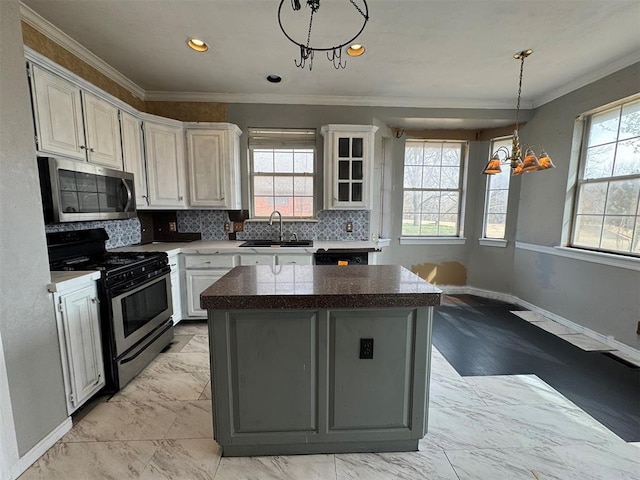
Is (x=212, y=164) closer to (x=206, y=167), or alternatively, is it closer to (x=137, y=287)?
(x=206, y=167)

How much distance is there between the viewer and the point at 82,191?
2.12 m

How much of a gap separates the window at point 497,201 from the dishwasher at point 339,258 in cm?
234

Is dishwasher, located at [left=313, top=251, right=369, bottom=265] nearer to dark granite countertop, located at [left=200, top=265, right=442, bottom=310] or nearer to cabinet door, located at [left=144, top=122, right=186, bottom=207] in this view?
dark granite countertop, located at [left=200, top=265, right=442, bottom=310]

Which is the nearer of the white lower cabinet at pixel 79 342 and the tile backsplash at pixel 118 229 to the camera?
the white lower cabinet at pixel 79 342

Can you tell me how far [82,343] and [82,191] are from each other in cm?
115

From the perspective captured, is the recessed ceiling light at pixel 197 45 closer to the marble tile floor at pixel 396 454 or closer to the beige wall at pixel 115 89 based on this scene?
the beige wall at pixel 115 89

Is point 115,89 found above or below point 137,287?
above

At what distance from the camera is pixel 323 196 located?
12.1ft

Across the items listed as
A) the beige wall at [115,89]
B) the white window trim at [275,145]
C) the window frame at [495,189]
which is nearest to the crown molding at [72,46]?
the beige wall at [115,89]

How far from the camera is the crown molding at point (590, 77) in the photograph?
2.57 m

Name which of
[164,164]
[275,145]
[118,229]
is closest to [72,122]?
[164,164]

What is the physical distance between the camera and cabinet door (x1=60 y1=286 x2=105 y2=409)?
1.69m

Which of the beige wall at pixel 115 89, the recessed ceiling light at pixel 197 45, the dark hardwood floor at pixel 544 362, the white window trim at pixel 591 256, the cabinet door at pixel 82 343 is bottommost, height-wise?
the dark hardwood floor at pixel 544 362

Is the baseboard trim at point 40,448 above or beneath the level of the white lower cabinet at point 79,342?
beneath
